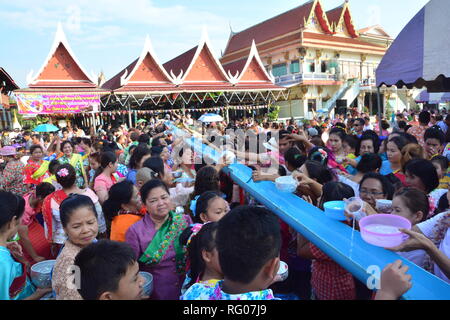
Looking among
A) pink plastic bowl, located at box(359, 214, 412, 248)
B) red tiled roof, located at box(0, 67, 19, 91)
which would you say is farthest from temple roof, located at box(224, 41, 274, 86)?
pink plastic bowl, located at box(359, 214, 412, 248)

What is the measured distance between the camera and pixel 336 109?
28016mm

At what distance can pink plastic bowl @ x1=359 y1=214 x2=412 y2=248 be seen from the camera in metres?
1.44

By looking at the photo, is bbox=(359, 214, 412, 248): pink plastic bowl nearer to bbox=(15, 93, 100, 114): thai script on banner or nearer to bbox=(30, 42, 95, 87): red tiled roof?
bbox=(15, 93, 100, 114): thai script on banner

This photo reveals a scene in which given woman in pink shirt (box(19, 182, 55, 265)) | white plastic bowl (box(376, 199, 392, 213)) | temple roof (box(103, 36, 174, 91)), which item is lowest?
woman in pink shirt (box(19, 182, 55, 265))

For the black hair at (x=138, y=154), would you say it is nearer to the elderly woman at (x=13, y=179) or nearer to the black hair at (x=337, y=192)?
the elderly woman at (x=13, y=179)

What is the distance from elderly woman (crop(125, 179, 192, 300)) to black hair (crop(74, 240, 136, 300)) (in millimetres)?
569

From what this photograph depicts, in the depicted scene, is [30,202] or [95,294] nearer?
[95,294]

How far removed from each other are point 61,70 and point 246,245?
56.6ft

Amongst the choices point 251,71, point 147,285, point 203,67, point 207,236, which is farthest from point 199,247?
point 251,71

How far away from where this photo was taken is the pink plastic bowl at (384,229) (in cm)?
144

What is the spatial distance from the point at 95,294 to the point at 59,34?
56.7 ft

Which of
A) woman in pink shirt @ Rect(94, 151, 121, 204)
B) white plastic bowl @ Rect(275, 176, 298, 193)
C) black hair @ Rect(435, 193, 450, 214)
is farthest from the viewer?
woman in pink shirt @ Rect(94, 151, 121, 204)
